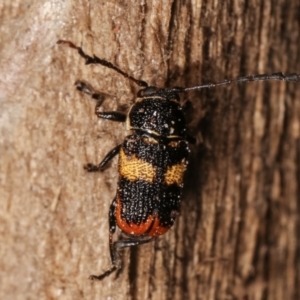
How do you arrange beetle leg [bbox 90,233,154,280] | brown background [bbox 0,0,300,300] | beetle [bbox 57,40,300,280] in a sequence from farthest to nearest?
beetle leg [bbox 90,233,154,280], beetle [bbox 57,40,300,280], brown background [bbox 0,0,300,300]

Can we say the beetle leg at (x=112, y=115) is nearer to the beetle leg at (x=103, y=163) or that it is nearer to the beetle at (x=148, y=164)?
the beetle at (x=148, y=164)

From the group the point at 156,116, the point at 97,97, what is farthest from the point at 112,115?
the point at 156,116

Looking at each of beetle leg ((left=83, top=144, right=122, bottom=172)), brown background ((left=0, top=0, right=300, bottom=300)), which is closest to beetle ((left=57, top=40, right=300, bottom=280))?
beetle leg ((left=83, top=144, right=122, bottom=172))

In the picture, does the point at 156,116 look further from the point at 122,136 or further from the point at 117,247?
the point at 117,247

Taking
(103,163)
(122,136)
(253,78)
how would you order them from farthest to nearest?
1. (122,136)
2. (103,163)
3. (253,78)

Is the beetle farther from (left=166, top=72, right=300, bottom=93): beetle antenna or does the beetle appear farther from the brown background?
the brown background

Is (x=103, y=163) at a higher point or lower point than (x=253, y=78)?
lower

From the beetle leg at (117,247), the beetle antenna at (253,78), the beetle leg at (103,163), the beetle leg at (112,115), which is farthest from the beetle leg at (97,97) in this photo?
the beetle leg at (117,247)
